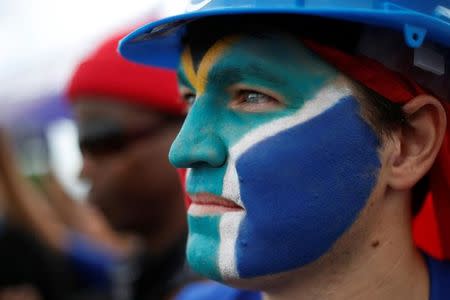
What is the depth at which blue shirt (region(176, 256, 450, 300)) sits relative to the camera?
2.09m

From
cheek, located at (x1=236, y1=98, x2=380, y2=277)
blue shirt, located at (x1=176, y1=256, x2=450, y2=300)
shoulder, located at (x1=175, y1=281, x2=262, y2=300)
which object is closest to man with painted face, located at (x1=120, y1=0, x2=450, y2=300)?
cheek, located at (x1=236, y1=98, x2=380, y2=277)

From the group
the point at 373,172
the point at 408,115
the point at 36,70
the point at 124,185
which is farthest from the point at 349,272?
the point at 36,70

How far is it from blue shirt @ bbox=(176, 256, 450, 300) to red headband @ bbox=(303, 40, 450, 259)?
38 mm

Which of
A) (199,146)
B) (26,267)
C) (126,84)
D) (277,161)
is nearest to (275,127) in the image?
(277,161)

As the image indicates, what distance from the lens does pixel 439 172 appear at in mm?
2076

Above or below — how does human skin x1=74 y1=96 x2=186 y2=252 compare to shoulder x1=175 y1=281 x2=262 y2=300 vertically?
below

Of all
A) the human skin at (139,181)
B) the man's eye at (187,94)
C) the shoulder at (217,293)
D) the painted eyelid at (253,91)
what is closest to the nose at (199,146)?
the painted eyelid at (253,91)

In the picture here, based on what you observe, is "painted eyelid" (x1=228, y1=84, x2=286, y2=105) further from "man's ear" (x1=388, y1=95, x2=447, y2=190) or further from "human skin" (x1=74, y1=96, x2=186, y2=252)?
"human skin" (x1=74, y1=96, x2=186, y2=252)

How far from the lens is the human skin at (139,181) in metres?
Answer: 3.75

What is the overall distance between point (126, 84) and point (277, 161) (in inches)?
88.1

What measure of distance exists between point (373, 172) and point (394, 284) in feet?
1.16

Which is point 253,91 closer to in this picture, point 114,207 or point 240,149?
A: point 240,149

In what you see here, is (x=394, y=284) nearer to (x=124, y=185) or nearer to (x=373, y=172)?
(x=373, y=172)

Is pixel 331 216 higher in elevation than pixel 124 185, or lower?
higher
